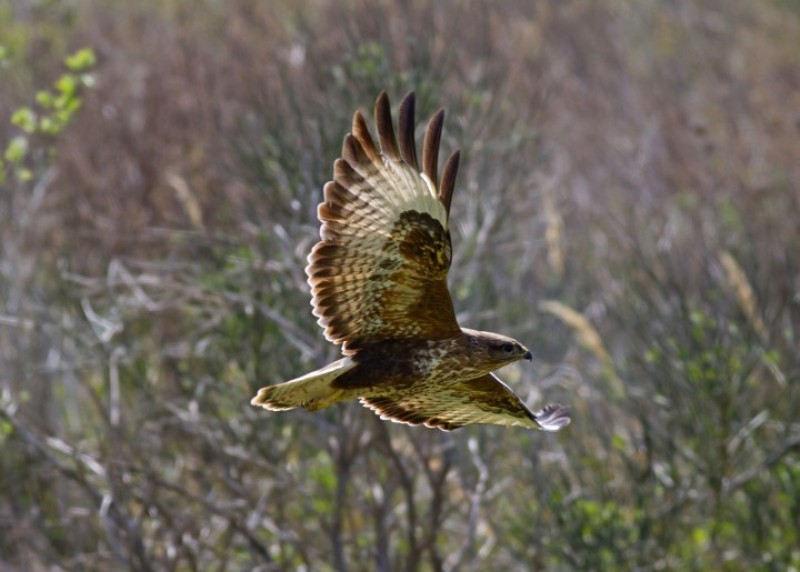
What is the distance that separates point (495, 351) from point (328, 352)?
2522 millimetres

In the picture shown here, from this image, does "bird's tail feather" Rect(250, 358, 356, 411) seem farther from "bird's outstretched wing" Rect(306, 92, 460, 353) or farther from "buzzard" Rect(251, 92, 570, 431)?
"bird's outstretched wing" Rect(306, 92, 460, 353)

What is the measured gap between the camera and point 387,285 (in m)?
5.64

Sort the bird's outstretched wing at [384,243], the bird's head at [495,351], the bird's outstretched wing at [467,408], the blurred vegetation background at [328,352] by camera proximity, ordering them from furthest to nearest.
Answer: the blurred vegetation background at [328,352] → the bird's outstretched wing at [467,408] → the bird's head at [495,351] → the bird's outstretched wing at [384,243]

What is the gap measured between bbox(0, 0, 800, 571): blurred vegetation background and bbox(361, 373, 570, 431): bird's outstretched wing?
117cm

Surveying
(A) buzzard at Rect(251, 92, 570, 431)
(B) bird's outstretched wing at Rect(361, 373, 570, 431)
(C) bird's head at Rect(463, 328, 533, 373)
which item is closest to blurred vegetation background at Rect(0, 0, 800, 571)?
(B) bird's outstretched wing at Rect(361, 373, 570, 431)

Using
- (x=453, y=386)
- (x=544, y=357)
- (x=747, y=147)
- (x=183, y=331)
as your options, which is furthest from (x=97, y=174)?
(x=747, y=147)

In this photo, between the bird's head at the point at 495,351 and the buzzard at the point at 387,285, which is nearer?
the buzzard at the point at 387,285

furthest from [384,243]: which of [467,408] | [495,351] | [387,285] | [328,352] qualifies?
[328,352]

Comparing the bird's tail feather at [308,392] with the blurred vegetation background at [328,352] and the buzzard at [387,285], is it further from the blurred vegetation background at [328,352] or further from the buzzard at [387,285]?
the blurred vegetation background at [328,352]

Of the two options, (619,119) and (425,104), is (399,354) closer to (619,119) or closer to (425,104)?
(425,104)

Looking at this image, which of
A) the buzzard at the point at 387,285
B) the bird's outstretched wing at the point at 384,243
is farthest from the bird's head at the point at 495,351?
the bird's outstretched wing at the point at 384,243

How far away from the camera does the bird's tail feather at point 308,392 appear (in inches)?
220

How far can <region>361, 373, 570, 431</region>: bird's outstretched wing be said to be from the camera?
6203 mm

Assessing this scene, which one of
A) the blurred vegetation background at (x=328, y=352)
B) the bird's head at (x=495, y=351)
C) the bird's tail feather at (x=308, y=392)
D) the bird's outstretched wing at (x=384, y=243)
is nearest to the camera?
the bird's outstretched wing at (x=384, y=243)
